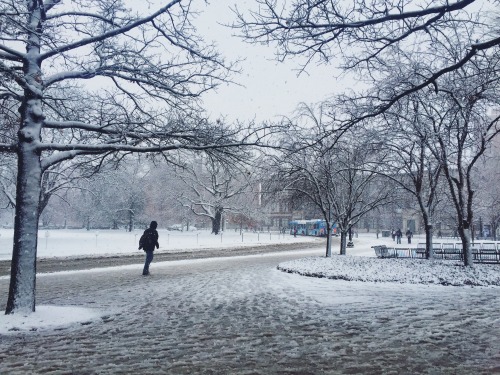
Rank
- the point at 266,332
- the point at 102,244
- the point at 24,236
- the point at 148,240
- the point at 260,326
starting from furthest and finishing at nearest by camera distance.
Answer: the point at 102,244 → the point at 148,240 → the point at 24,236 → the point at 260,326 → the point at 266,332

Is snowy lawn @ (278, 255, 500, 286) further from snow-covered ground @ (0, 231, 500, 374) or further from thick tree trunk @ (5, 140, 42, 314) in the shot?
thick tree trunk @ (5, 140, 42, 314)

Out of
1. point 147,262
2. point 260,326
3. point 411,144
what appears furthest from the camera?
point 411,144

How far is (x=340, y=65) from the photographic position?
754cm

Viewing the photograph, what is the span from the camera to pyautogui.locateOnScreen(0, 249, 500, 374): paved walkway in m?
4.98

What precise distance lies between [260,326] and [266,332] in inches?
16.5

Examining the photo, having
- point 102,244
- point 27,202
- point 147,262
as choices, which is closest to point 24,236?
point 27,202

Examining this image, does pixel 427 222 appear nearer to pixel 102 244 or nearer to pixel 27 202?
pixel 27 202

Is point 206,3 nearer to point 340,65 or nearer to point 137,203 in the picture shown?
point 340,65

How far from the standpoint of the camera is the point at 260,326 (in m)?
6.96

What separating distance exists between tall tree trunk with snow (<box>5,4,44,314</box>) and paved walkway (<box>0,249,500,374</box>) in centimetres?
113

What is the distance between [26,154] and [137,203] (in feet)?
169

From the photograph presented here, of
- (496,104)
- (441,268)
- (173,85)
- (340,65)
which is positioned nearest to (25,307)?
(173,85)

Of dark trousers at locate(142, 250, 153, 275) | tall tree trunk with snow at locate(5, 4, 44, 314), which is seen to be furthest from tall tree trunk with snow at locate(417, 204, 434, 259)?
tall tree trunk with snow at locate(5, 4, 44, 314)

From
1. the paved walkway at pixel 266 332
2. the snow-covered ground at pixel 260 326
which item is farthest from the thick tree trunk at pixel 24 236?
the paved walkway at pixel 266 332
